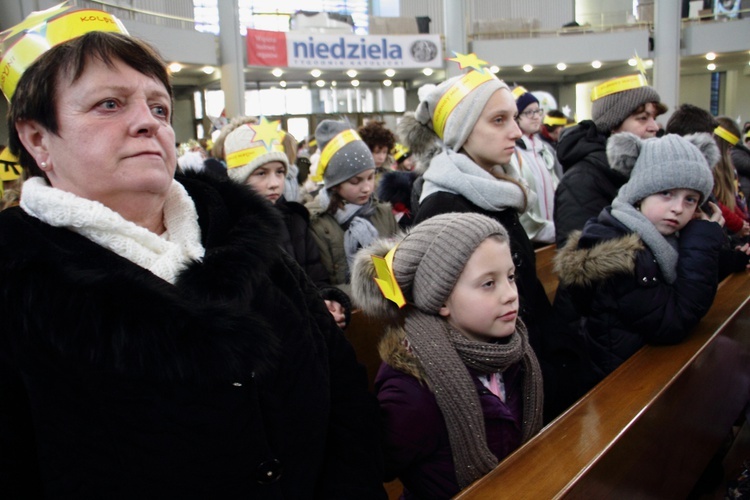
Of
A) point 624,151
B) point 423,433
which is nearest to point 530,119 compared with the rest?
point 624,151

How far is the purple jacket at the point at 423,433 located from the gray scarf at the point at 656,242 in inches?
38.1

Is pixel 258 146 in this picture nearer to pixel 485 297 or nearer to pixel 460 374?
pixel 485 297

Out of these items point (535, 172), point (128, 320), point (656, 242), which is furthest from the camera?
point (535, 172)

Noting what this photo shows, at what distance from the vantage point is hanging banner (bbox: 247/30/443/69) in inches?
569

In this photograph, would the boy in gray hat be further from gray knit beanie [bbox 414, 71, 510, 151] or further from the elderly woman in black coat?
the elderly woman in black coat

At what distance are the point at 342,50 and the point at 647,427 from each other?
1468 centimetres

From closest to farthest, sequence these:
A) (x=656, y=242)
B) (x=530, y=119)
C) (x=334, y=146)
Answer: (x=656, y=242)
(x=334, y=146)
(x=530, y=119)

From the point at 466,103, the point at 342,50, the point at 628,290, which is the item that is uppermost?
the point at 342,50

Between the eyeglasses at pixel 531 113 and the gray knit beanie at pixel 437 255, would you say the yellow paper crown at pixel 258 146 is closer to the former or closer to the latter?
the gray knit beanie at pixel 437 255

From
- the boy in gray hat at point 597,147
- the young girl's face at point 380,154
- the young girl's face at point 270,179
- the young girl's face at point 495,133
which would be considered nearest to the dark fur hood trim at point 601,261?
the young girl's face at point 495,133

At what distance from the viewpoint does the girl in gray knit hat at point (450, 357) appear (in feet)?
5.14

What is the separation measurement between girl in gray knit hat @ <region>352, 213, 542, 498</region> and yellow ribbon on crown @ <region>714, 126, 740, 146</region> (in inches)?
130

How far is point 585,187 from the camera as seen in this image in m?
2.88

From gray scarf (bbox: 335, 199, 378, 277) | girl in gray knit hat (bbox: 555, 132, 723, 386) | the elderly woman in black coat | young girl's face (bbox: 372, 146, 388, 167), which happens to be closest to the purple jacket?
the elderly woman in black coat
